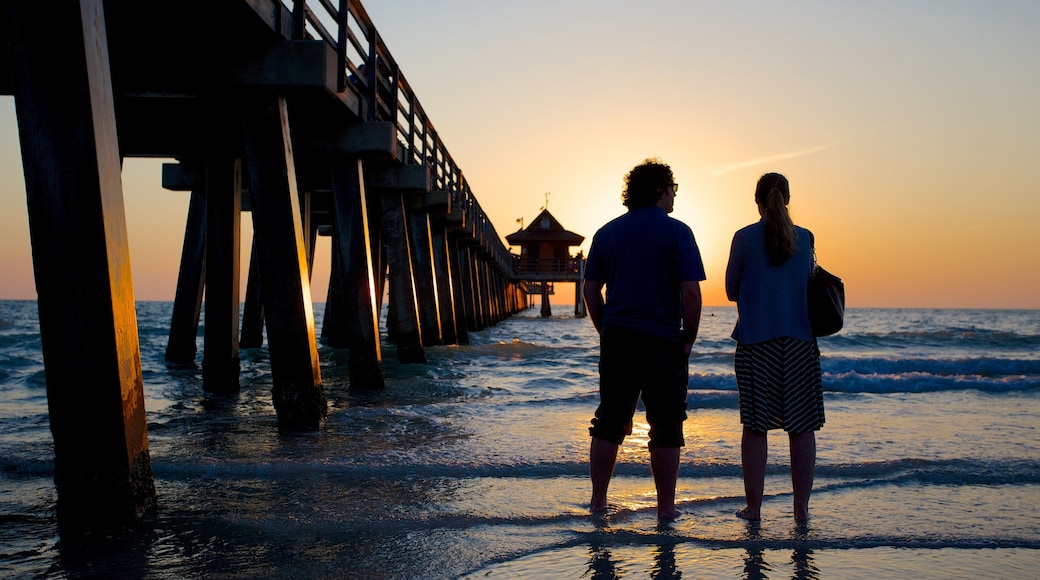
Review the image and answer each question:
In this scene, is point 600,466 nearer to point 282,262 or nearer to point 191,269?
point 282,262

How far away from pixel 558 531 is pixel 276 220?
359 cm

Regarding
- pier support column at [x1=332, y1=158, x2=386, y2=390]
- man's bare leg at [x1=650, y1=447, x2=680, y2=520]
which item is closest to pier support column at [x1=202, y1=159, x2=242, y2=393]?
pier support column at [x1=332, y1=158, x2=386, y2=390]

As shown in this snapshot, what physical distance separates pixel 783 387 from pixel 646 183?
1047 mm

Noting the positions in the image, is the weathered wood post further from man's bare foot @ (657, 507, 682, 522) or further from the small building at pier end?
the small building at pier end

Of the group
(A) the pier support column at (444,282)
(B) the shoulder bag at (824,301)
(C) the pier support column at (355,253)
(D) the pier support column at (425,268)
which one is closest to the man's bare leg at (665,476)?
(B) the shoulder bag at (824,301)

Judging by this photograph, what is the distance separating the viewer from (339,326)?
19.6 meters

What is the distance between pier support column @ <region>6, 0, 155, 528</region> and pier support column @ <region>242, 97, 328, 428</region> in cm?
269

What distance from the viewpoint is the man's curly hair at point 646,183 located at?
12.3 ft

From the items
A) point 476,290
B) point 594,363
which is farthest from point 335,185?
point 476,290

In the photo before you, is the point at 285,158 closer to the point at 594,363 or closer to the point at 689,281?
the point at 689,281

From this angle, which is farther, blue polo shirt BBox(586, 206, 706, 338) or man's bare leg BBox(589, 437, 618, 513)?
man's bare leg BBox(589, 437, 618, 513)

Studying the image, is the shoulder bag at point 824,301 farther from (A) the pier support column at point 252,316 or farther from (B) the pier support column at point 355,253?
(A) the pier support column at point 252,316

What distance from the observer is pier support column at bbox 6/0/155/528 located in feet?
10.8

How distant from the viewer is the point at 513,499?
14.0ft
